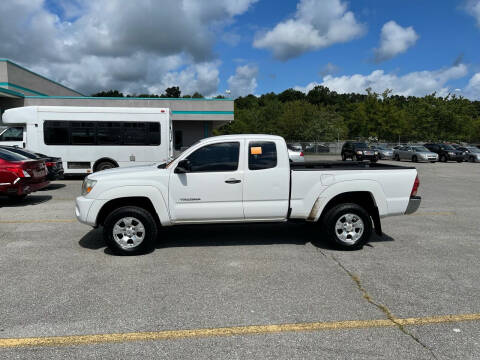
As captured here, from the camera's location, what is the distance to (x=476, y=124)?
2625 inches

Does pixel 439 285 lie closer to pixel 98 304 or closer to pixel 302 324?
pixel 302 324

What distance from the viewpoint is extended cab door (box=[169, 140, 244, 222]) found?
18.1ft

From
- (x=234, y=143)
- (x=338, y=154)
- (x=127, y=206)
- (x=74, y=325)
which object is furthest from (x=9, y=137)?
(x=338, y=154)

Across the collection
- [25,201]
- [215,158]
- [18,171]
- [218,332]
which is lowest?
[218,332]

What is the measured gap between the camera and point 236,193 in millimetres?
5602

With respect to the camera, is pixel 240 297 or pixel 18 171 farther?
pixel 18 171

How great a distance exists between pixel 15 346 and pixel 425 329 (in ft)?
12.4

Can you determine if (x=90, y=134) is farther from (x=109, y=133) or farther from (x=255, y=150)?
(x=255, y=150)

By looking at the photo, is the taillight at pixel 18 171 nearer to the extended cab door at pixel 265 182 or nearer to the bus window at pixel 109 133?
the bus window at pixel 109 133

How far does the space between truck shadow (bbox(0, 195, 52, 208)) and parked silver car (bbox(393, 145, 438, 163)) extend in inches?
1131

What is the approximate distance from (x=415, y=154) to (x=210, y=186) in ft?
97.2

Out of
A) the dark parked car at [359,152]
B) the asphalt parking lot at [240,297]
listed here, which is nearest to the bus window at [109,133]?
the asphalt parking lot at [240,297]

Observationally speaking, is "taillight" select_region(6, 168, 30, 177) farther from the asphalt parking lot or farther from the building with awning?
the building with awning

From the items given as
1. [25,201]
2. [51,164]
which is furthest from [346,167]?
[51,164]
